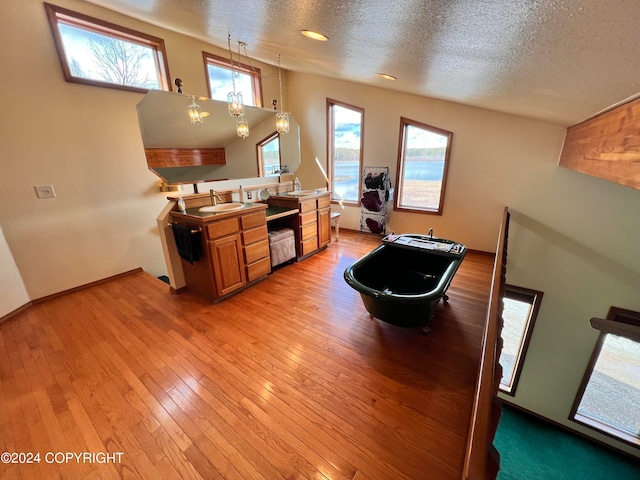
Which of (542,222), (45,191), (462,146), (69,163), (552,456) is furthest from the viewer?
(462,146)

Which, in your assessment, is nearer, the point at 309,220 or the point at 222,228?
the point at 222,228

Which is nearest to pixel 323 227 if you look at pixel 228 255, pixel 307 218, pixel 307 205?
pixel 307 218

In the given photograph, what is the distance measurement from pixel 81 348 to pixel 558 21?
3.55m

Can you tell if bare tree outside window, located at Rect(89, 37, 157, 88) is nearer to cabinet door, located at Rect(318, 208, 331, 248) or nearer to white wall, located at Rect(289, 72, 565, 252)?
white wall, located at Rect(289, 72, 565, 252)

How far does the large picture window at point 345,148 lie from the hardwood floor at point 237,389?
2.82 meters

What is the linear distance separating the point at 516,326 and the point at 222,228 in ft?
15.0

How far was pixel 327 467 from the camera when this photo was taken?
1.35 meters

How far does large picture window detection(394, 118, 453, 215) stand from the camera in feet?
13.3

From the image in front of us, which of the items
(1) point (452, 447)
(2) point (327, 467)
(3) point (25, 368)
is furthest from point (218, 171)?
(1) point (452, 447)

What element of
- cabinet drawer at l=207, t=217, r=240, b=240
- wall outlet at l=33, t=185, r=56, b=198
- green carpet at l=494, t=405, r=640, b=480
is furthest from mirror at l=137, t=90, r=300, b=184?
green carpet at l=494, t=405, r=640, b=480

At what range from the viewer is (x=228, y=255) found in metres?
2.86

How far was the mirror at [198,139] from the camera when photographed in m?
3.23

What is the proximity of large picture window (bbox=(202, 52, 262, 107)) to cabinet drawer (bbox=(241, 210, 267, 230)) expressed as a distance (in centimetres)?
186

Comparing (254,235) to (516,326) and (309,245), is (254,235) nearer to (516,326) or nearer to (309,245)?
(309,245)
